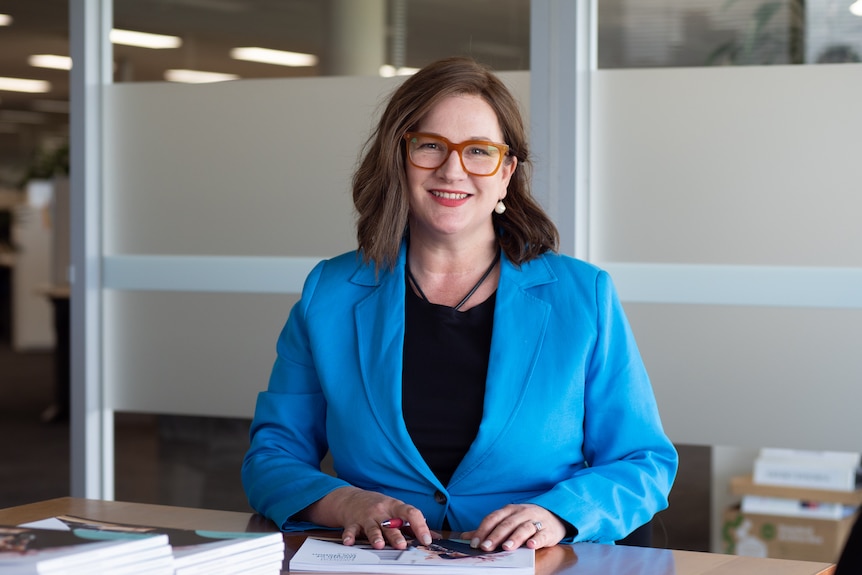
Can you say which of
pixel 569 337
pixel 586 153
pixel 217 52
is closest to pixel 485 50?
pixel 586 153

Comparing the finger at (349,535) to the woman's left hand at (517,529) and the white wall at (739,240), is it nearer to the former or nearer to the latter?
the woman's left hand at (517,529)

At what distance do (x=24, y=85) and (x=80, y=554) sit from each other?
12.4m

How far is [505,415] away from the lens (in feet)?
5.99

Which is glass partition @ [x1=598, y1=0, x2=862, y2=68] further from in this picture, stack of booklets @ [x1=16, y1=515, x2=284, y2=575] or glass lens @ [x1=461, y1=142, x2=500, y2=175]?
stack of booklets @ [x1=16, y1=515, x2=284, y2=575]

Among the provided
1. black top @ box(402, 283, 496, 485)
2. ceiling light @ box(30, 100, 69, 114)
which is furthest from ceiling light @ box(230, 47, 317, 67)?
ceiling light @ box(30, 100, 69, 114)

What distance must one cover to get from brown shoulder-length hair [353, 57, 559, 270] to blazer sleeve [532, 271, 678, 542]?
19 cm

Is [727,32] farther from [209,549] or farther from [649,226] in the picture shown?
[209,549]

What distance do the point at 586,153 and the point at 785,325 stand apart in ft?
2.25

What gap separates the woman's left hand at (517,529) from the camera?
1569mm

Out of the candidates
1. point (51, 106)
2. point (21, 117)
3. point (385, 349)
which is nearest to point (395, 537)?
point (385, 349)

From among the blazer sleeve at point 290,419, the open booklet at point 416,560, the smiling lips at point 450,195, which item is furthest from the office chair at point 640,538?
the smiling lips at point 450,195

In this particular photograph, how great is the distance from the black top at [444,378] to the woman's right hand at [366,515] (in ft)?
0.59

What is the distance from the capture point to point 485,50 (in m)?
3.02

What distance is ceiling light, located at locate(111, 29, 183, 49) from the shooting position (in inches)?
132
